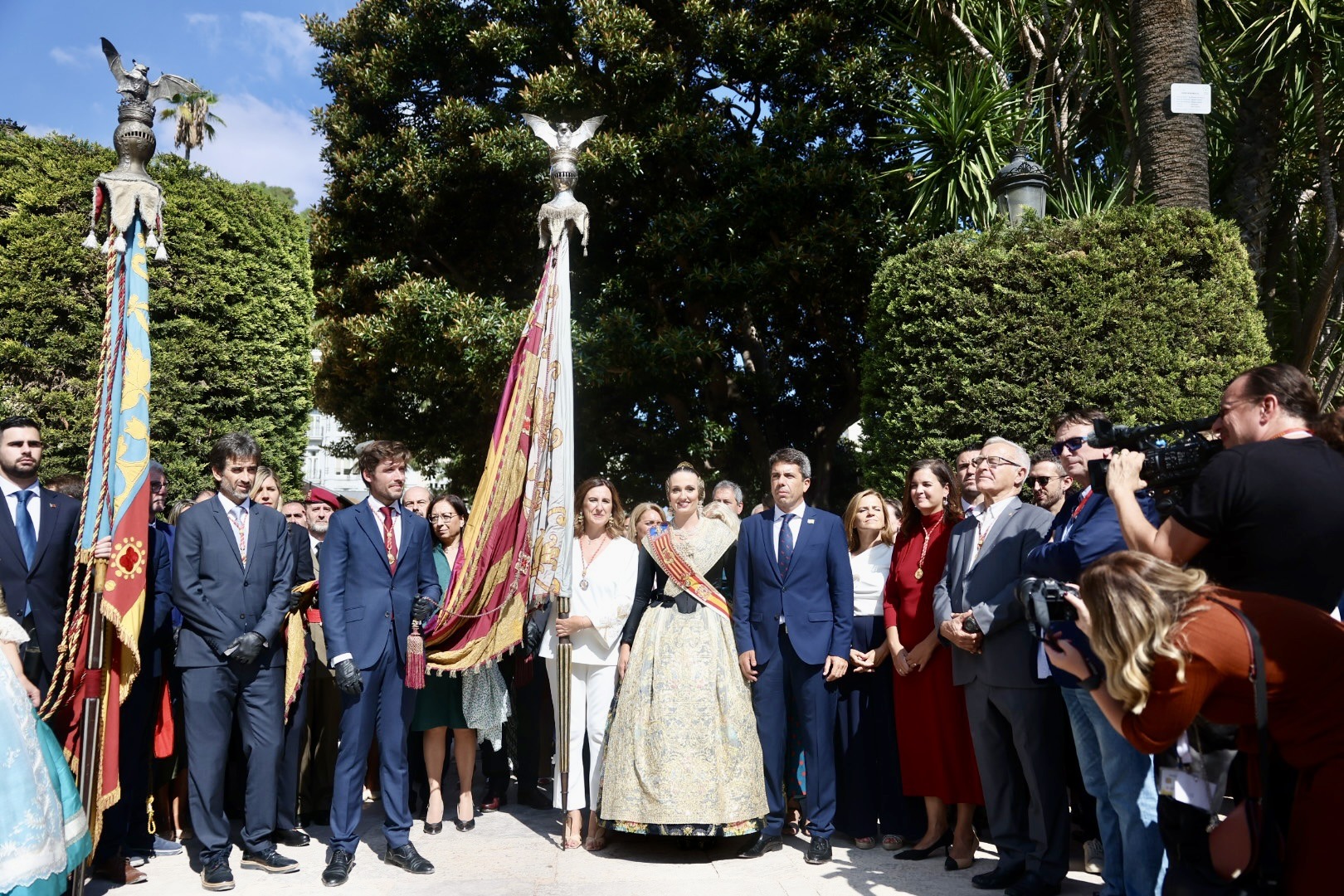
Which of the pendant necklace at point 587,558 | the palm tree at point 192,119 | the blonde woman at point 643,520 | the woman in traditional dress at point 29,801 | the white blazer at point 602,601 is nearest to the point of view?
the woman in traditional dress at point 29,801

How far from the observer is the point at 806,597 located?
5473 millimetres

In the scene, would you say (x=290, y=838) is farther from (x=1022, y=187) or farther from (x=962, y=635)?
(x=1022, y=187)

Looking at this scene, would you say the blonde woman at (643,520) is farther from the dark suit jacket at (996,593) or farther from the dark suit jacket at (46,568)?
the dark suit jacket at (46,568)

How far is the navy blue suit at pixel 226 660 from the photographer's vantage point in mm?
5023

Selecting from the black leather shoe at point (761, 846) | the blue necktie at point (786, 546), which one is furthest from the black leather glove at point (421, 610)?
the black leather shoe at point (761, 846)

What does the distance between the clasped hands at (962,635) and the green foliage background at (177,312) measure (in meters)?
6.97

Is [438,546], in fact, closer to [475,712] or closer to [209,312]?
[475,712]

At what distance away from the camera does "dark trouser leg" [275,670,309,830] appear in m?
5.75

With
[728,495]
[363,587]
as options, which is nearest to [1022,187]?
[728,495]

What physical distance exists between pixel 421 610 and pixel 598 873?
1.63 m

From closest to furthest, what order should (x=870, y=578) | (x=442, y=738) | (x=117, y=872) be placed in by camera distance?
(x=117, y=872), (x=870, y=578), (x=442, y=738)

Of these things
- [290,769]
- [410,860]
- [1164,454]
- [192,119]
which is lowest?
[410,860]

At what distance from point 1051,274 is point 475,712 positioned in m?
4.83

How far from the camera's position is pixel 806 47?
34.7ft
